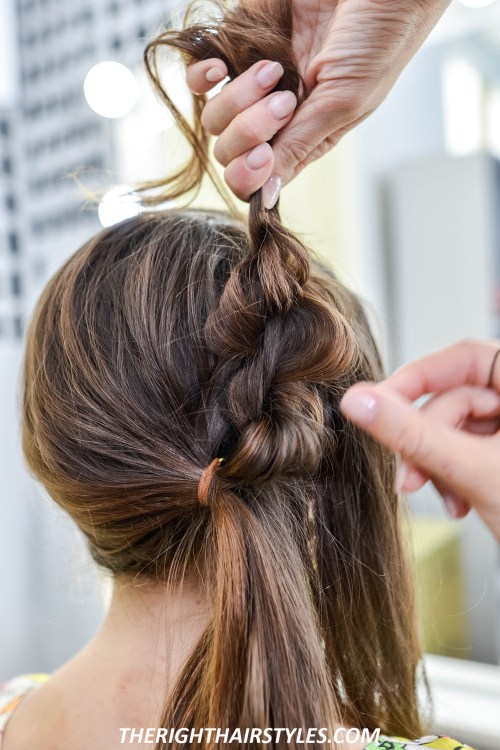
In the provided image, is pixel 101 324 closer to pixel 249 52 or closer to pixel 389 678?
pixel 249 52

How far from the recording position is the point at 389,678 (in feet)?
2.73

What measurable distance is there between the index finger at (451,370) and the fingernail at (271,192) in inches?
9.8

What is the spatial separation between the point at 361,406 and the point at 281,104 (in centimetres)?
38

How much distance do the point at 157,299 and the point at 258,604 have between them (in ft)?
1.05

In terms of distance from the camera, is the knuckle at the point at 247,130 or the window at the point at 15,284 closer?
the knuckle at the point at 247,130

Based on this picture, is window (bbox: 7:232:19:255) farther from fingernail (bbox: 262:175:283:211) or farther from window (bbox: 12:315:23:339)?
→ fingernail (bbox: 262:175:283:211)

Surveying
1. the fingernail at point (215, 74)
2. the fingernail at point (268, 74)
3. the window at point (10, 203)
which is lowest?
the fingernail at point (268, 74)

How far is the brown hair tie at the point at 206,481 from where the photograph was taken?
1.89 feet

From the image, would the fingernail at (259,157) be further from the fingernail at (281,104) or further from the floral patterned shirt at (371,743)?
the floral patterned shirt at (371,743)

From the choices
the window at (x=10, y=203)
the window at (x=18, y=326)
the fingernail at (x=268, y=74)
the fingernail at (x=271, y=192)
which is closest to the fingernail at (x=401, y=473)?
the fingernail at (x=271, y=192)

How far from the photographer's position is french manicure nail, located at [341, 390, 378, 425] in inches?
16.6

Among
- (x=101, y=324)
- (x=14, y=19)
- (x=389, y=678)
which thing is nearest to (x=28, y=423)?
(x=101, y=324)

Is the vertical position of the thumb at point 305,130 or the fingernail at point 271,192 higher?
the thumb at point 305,130

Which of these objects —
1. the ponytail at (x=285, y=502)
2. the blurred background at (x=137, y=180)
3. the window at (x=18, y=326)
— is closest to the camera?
the ponytail at (x=285, y=502)
